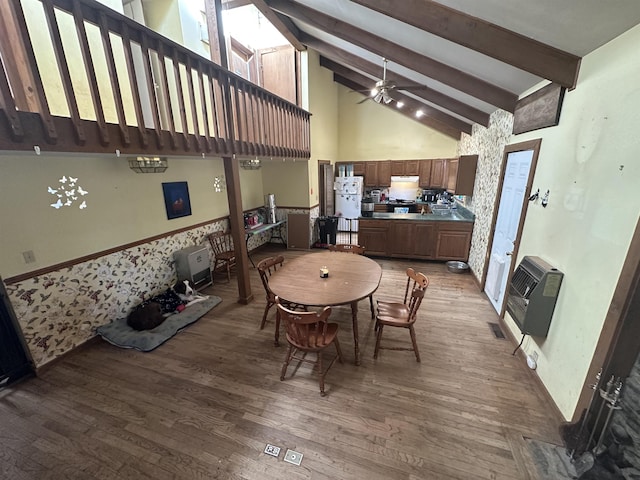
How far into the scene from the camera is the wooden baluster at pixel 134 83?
186cm

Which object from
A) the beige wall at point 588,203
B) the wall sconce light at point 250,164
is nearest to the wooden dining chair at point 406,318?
the beige wall at point 588,203

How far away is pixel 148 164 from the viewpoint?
3.32 m

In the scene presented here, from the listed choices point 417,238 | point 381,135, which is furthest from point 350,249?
point 381,135

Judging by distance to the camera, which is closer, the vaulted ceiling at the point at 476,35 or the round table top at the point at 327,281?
the vaulted ceiling at the point at 476,35

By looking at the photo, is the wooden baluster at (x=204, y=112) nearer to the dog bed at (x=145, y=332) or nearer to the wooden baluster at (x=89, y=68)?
the wooden baluster at (x=89, y=68)

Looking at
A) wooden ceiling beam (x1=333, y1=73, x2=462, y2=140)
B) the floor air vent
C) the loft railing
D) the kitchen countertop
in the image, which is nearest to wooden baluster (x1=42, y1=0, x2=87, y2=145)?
the loft railing

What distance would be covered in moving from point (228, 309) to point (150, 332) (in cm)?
92

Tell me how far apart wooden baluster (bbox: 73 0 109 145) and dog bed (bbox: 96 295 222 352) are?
2.13 metres

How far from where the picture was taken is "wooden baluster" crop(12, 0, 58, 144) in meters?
1.39

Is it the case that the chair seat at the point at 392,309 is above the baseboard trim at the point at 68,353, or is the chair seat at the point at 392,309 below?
above

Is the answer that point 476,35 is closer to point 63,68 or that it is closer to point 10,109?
point 63,68

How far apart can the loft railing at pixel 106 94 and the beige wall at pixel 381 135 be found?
3758 millimetres

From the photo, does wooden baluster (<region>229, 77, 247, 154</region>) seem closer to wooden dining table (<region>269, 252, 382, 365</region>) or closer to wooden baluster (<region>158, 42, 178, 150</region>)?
wooden baluster (<region>158, 42, 178, 150</region>)

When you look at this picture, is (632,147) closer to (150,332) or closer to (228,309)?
(228,309)
